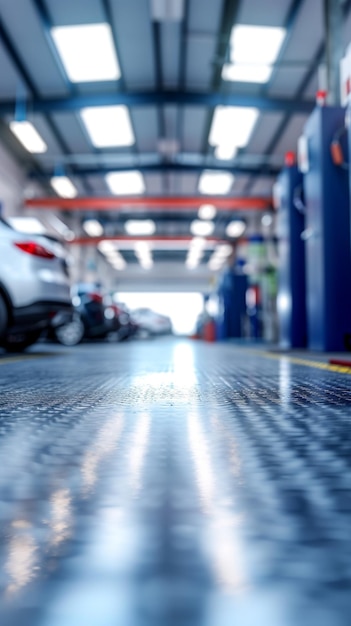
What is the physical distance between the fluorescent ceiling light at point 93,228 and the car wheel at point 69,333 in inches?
465

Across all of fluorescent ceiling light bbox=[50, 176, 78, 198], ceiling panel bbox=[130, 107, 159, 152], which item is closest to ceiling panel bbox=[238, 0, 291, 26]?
ceiling panel bbox=[130, 107, 159, 152]

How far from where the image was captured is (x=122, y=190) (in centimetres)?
1717

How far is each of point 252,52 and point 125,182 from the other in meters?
7.34

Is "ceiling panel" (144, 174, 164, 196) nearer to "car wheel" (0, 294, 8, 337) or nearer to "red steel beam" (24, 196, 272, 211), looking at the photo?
"red steel beam" (24, 196, 272, 211)

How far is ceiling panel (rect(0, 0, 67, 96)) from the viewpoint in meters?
8.20

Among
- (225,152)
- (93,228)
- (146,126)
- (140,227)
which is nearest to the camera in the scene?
(146,126)

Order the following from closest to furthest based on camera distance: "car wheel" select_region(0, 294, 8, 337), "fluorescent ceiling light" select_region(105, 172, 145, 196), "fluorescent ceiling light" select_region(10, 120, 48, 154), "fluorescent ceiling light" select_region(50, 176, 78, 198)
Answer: "car wheel" select_region(0, 294, 8, 337) < "fluorescent ceiling light" select_region(10, 120, 48, 154) < "fluorescent ceiling light" select_region(50, 176, 78, 198) < "fluorescent ceiling light" select_region(105, 172, 145, 196)

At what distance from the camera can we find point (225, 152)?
44.8ft

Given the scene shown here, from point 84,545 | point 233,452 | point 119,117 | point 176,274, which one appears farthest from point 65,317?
point 176,274

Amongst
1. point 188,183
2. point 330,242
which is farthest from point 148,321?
point 330,242

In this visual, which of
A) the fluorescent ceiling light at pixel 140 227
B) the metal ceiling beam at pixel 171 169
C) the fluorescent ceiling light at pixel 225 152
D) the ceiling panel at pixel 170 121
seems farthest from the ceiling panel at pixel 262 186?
the fluorescent ceiling light at pixel 140 227

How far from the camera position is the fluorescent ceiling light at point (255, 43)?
A: 866cm

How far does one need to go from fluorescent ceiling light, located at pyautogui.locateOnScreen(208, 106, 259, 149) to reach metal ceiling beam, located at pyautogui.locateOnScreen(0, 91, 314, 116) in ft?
0.76

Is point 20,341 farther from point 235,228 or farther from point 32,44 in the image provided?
point 235,228
